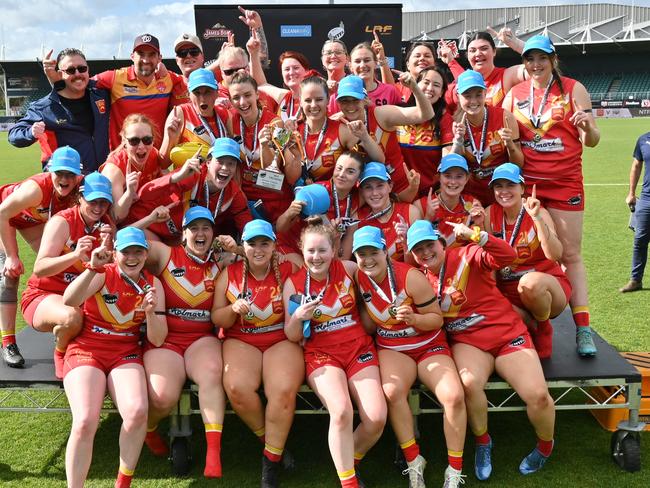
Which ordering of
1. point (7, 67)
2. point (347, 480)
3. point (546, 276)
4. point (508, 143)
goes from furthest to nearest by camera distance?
point (7, 67) < point (508, 143) < point (546, 276) < point (347, 480)

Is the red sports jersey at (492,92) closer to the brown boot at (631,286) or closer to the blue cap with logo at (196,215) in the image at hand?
the blue cap with logo at (196,215)

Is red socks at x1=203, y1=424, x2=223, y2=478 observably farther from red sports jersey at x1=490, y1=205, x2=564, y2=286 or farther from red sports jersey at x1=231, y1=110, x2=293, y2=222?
red sports jersey at x1=490, y1=205, x2=564, y2=286

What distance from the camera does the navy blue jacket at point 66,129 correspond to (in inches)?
219

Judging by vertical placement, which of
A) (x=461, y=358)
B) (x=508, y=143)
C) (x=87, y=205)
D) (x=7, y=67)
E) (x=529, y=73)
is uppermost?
(x=7, y=67)

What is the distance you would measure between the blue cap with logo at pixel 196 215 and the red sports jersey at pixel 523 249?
2057 mm

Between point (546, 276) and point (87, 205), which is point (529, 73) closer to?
point (546, 276)

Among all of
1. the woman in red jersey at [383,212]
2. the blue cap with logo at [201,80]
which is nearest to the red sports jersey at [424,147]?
the woman in red jersey at [383,212]

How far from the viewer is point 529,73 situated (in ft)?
17.0

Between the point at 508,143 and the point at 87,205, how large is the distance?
3.13 m

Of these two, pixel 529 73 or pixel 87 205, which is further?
pixel 529 73

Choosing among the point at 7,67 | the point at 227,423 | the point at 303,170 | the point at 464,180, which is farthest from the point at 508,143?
the point at 7,67

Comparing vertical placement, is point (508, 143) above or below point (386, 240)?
above

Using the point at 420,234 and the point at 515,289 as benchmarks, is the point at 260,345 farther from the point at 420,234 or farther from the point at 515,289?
the point at 515,289

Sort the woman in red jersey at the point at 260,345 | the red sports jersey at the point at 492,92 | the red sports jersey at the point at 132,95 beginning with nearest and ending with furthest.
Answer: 1. the woman in red jersey at the point at 260,345
2. the red sports jersey at the point at 492,92
3. the red sports jersey at the point at 132,95
